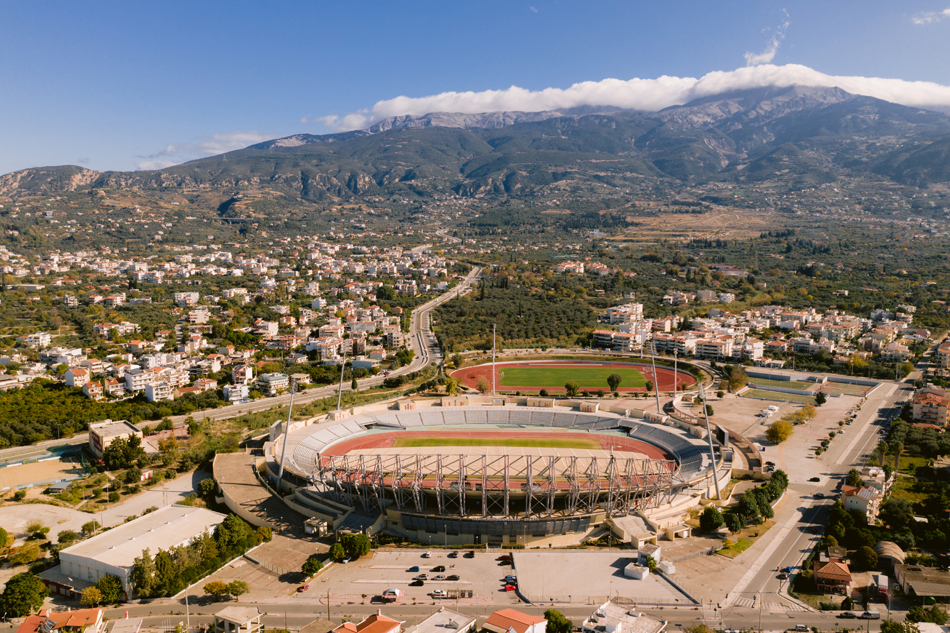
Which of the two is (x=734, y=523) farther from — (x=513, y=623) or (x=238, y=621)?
(x=238, y=621)

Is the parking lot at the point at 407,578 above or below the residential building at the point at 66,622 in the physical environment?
below

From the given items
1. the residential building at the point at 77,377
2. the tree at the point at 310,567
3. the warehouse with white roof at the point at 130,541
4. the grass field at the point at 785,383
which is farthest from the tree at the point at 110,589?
the grass field at the point at 785,383

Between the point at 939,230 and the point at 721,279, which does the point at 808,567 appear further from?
the point at 939,230

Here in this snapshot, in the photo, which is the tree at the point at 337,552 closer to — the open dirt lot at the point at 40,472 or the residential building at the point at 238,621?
the residential building at the point at 238,621

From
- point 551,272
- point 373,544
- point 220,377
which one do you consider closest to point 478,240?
point 551,272

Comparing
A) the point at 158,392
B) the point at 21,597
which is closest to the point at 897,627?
the point at 21,597
